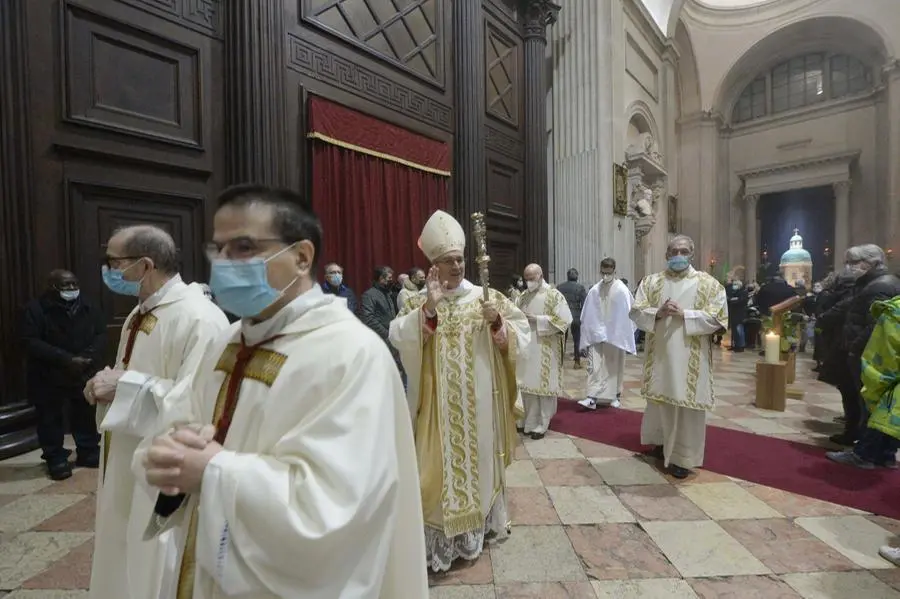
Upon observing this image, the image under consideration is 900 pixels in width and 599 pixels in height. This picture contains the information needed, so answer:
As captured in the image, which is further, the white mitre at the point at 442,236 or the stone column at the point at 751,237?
the stone column at the point at 751,237

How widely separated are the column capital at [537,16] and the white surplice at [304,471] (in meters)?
10.4

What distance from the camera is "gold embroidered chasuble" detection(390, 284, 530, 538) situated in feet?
8.36

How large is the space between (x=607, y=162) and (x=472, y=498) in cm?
968

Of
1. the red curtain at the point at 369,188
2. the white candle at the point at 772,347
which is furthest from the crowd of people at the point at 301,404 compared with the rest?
the red curtain at the point at 369,188

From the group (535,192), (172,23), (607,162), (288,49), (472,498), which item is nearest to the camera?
(472,498)

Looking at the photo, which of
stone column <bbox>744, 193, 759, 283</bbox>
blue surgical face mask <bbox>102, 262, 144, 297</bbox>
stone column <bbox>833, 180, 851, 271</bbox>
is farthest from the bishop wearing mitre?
stone column <bbox>744, 193, 759, 283</bbox>

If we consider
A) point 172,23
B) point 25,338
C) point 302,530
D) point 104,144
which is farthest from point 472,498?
point 172,23

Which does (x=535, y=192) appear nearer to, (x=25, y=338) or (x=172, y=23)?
(x=172, y=23)

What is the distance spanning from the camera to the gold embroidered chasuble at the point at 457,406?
8.36 ft

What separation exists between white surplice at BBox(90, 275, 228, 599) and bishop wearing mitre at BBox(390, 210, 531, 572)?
106 centimetres

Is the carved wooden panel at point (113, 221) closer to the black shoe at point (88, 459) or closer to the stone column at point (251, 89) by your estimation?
the stone column at point (251, 89)

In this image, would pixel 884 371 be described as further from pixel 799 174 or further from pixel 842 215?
pixel 799 174

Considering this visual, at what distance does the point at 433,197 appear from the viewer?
780 cm

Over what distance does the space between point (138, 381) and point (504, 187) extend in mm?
8328
